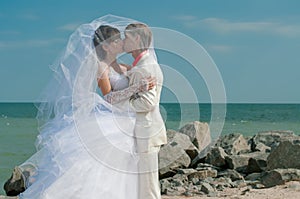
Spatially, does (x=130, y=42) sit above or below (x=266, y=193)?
above

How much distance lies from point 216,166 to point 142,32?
688 centimetres

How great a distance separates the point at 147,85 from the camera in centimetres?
628

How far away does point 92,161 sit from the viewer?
20.9 feet

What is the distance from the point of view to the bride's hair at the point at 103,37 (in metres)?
6.40

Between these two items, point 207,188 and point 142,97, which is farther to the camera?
point 207,188

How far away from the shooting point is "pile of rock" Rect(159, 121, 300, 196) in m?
10.1

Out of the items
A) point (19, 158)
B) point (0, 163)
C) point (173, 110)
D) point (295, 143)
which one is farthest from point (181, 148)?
point (19, 158)

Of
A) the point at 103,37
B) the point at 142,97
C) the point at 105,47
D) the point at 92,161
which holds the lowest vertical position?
the point at 92,161

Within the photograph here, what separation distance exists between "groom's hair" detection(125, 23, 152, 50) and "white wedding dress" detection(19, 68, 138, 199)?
40 centimetres

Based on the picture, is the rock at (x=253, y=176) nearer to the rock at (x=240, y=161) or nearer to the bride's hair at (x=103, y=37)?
the rock at (x=240, y=161)

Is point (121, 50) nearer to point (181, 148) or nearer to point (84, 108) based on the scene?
point (84, 108)

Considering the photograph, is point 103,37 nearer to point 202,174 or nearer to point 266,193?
point 266,193

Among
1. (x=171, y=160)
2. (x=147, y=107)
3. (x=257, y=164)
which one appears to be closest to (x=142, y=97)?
(x=147, y=107)

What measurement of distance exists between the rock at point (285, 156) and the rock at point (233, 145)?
2954mm
